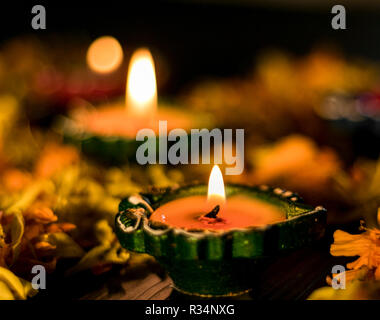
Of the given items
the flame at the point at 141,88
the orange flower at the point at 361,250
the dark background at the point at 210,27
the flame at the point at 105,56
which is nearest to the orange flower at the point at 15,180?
the flame at the point at 141,88

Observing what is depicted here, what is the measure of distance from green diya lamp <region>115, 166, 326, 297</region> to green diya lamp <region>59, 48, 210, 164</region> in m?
0.17

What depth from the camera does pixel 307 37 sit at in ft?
6.31

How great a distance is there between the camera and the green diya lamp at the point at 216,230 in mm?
350

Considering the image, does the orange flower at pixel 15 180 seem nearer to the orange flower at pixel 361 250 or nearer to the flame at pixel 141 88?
the flame at pixel 141 88

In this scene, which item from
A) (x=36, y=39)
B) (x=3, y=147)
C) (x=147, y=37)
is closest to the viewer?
(x=3, y=147)

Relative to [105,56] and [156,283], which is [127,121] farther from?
[105,56]

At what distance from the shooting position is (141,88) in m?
0.76

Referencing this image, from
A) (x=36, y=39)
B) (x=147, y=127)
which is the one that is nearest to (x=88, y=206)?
(x=147, y=127)

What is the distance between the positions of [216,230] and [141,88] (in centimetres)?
44

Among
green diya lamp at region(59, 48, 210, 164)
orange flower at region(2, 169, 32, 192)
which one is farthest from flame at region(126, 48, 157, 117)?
orange flower at region(2, 169, 32, 192)

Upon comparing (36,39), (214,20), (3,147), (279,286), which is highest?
(214,20)

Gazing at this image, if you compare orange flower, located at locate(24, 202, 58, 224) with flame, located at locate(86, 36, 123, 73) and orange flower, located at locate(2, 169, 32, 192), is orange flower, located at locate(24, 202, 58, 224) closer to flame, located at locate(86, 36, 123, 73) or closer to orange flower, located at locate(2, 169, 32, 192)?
orange flower, located at locate(2, 169, 32, 192)

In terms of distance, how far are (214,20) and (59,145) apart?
1.34m

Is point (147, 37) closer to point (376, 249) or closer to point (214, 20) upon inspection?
point (214, 20)
